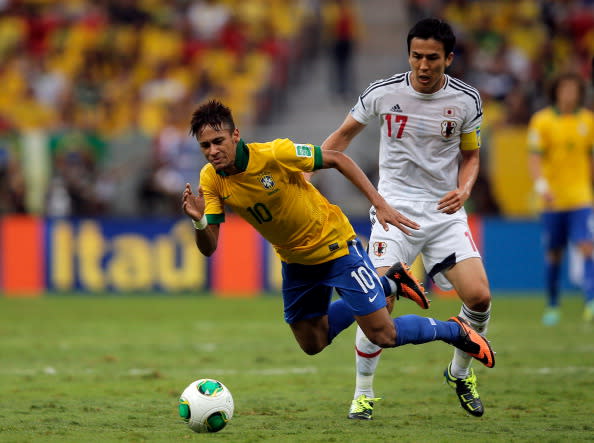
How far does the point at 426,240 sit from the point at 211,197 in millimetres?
1616

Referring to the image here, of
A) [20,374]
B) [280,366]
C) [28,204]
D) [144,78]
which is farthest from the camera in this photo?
[144,78]

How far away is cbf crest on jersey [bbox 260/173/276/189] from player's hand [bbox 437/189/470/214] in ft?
3.89

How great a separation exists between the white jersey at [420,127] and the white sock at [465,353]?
Result: 84cm

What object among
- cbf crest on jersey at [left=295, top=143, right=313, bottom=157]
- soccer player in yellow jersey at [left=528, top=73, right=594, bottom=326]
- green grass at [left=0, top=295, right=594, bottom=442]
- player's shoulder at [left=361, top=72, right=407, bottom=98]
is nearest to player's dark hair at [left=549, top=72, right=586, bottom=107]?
soccer player in yellow jersey at [left=528, top=73, right=594, bottom=326]

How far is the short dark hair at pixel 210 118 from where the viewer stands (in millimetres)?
6070

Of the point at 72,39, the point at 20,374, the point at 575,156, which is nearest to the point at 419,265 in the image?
the point at 575,156

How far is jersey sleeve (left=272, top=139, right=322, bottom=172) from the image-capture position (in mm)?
6332

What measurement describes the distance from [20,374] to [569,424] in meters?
4.64

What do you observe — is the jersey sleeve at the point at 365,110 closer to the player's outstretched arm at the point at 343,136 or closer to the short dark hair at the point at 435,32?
the player's outstretched arm at the point at 343,136

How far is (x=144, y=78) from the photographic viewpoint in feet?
72.6

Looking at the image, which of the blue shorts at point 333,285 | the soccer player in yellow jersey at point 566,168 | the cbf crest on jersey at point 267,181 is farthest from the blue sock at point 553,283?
the cbf crest on jersey at point 267,181

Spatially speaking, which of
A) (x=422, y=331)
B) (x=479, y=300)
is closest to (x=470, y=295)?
(x=479, y=300)

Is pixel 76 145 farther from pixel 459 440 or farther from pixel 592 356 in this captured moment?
pixel 459 440

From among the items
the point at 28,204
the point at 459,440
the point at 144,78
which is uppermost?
the point at 144,78
